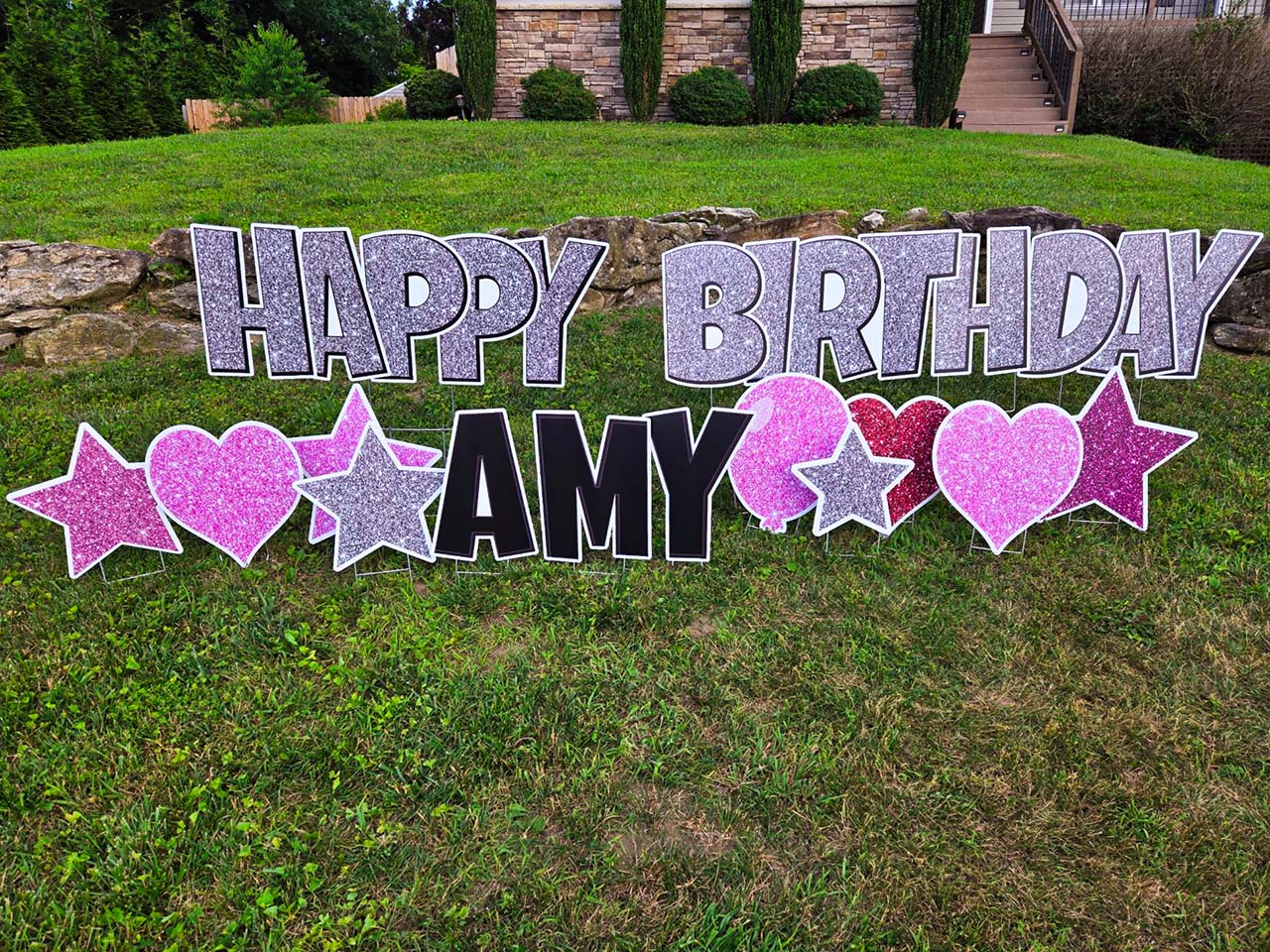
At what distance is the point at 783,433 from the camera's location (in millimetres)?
3750

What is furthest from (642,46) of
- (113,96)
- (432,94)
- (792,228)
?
(113,96)

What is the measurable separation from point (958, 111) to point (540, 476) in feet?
46.5

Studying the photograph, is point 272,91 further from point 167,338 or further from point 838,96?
point 167,338

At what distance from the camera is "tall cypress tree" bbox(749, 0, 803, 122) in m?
13.8

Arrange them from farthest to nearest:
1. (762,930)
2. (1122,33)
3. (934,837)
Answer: (1122,33) → (934,837) → (762,930)

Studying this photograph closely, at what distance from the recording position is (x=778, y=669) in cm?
300

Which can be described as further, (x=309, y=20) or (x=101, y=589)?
(x=309, y=20)

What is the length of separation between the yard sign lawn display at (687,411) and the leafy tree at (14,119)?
42.3 feet

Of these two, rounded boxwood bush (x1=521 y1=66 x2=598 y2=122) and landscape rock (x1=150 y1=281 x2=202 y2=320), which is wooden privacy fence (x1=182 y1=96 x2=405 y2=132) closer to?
rounded boxwood bush (x1=521 y1=66 x2=598 y2=122)

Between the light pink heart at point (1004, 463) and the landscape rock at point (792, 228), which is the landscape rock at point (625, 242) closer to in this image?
the landscape rock at point (792, 228)

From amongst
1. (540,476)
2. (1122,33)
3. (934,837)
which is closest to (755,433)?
(540,476)

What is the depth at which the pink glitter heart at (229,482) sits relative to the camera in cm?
346

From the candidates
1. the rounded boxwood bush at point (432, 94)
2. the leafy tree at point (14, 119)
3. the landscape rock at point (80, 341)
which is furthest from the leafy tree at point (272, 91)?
the landscape rock at point (80, 341)

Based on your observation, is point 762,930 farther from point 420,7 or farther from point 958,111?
point 420,7
